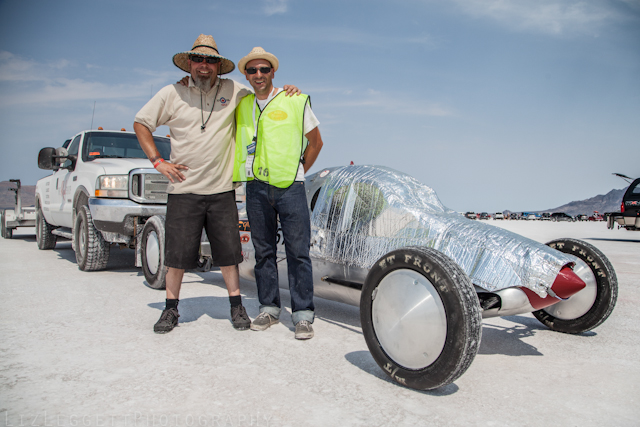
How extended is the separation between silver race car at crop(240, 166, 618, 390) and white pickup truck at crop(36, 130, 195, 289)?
244 cm

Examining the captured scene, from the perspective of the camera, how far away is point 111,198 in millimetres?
6504

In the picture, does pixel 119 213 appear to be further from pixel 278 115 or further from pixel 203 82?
pixel 278 115

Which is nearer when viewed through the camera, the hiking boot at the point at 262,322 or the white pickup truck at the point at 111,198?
the hiking boot at the point at 262,322

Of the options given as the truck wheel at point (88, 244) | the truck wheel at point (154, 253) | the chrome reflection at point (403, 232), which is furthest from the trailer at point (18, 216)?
the chrome reflection at point (403, 232)

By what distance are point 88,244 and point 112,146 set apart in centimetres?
193

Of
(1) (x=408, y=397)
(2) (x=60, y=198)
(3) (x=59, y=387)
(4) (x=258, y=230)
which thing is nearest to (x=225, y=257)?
(4) (x=258, y=230)

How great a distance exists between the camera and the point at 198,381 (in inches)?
107

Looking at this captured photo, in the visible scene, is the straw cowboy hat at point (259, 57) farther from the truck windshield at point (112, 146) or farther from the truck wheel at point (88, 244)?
the truck windshield at point (112, 146)

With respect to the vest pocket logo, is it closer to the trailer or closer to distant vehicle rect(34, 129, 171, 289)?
distant vehicle rect(34, 129, 171, 289)

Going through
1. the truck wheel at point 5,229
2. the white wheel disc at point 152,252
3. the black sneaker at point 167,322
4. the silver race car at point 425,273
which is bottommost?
the truck wheel at point 5,229

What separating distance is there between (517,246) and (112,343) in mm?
3012

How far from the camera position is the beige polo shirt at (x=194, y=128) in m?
3.81

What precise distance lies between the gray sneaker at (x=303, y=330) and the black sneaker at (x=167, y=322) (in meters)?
1.06

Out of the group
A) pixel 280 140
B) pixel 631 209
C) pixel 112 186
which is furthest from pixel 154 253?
pixel 631 209
